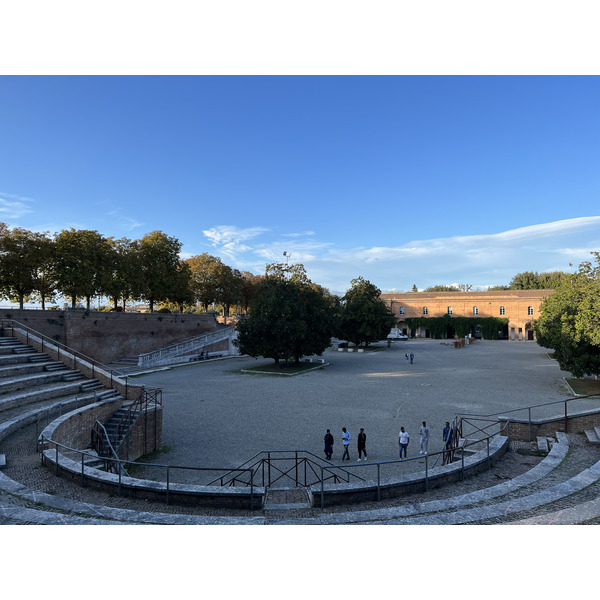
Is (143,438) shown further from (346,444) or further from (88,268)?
(88,268)

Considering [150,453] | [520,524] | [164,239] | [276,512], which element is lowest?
[150,453]

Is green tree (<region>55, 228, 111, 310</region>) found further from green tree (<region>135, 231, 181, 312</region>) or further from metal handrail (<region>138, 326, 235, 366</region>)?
metal handrail (<region>138, 326, 235, 366</region>)

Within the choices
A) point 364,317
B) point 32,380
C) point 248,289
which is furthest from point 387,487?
point 248,289

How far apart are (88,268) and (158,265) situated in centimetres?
1060

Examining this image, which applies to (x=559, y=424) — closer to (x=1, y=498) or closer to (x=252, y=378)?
(x=1, y=498)

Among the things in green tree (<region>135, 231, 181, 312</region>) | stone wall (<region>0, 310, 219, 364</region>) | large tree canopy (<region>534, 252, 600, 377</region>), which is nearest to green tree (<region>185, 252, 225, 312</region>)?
green tree (<region>135, 231, 181, 312</region>)

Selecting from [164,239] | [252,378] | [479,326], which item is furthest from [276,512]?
[479,326]

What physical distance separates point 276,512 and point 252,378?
21016 mm

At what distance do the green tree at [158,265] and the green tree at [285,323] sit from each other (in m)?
16.5

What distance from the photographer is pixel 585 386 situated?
23.2 meters

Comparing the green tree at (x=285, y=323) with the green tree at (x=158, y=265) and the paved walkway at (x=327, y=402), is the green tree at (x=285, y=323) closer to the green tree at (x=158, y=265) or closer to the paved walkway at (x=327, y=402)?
the paved walkway at (x=327, y=402)

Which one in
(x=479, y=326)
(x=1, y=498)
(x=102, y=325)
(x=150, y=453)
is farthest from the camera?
(x=479, y=326)

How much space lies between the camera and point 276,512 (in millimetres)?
7227

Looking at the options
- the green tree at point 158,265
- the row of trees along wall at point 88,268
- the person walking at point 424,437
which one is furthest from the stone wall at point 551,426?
the green tree at point 158,265
